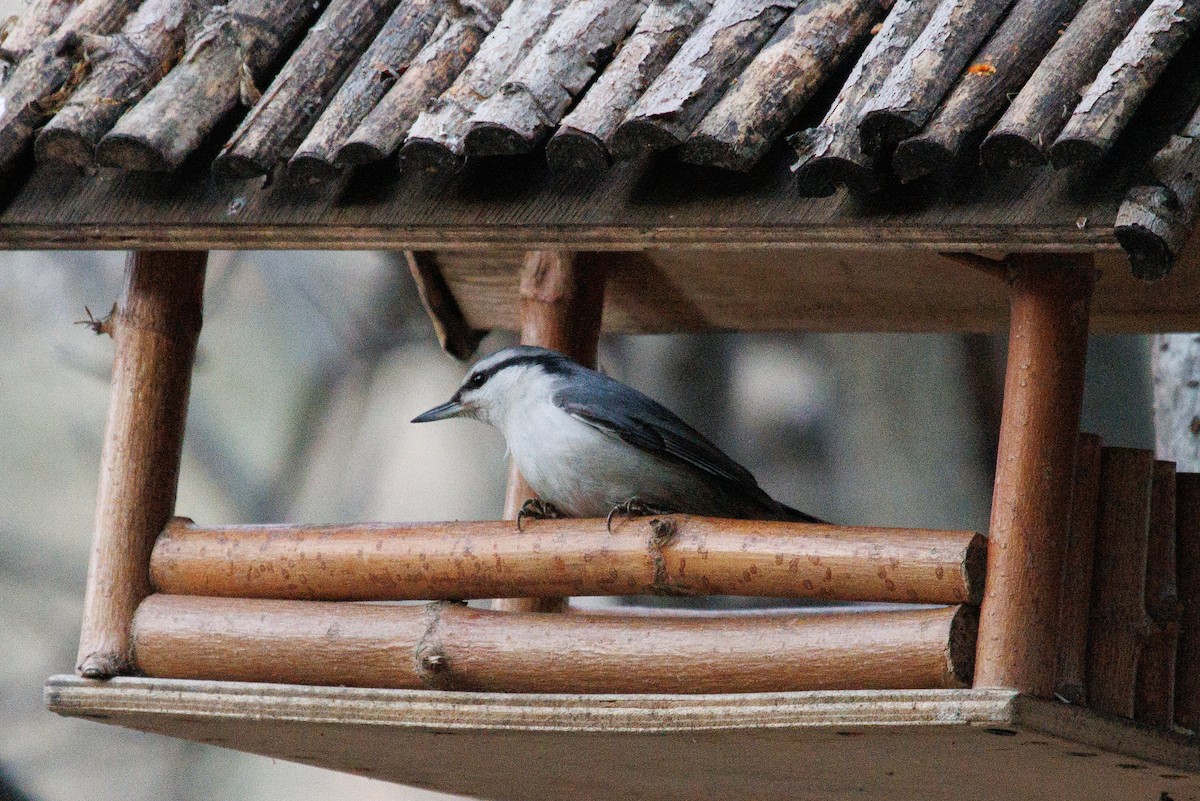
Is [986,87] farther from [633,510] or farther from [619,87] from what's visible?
[633,510]

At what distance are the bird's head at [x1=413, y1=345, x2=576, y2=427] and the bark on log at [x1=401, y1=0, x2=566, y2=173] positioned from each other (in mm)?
738

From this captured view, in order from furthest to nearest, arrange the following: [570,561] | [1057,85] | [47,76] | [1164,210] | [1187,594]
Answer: [1187,594]
[47,76]
[570,561]
[1057,85]
[1164,210]

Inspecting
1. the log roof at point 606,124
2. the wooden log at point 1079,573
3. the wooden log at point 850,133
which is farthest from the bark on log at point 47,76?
the wooden log at point 1079,573

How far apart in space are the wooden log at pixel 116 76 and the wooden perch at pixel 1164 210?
5.84 feet

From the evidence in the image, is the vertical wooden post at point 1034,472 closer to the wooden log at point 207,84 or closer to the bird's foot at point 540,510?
the bird's foot at point 540,510

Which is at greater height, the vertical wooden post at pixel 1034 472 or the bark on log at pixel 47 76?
the bark on log at pixel 47 76

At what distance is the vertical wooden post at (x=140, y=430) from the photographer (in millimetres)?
3322

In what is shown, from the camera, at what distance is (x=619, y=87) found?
275 centimetres

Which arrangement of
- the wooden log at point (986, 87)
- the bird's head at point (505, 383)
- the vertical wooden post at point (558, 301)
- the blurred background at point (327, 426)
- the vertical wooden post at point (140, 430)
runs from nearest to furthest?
1. the wooden log at point (986, 87)
2. the vertical wooden post at point (140, 430)
3. the bird's head at point (505, 383)
4. the vertical wooden post at point (558, 301)
5. the blurred background at point (327, 426)

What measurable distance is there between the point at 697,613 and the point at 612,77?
36.9 inches

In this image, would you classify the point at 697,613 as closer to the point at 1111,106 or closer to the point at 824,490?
the point at 1111,106

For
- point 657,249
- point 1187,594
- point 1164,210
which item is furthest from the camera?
point 1187,594

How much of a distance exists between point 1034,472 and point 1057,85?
628 mm

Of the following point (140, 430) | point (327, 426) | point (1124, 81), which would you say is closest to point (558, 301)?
point (140, 430)
